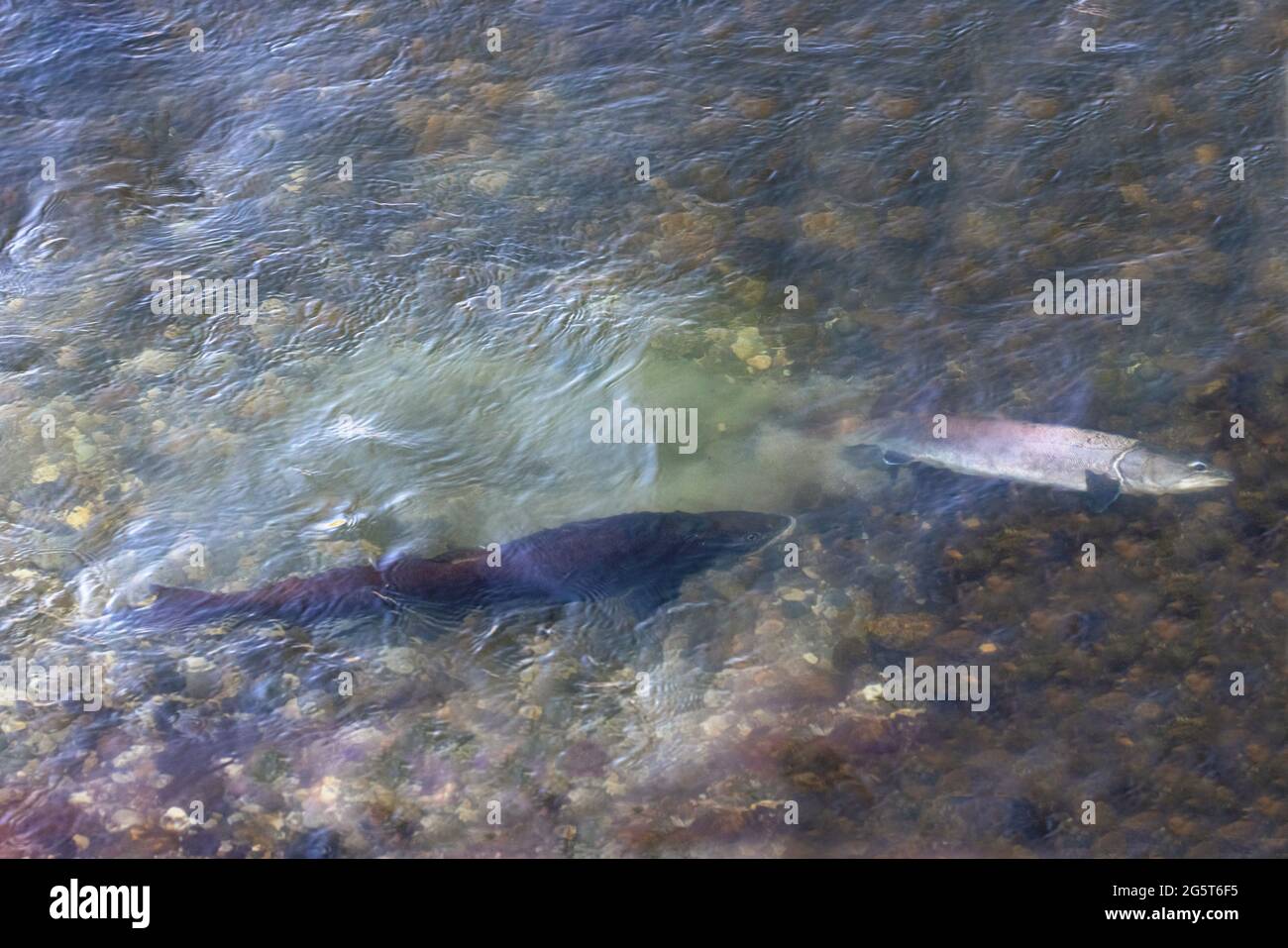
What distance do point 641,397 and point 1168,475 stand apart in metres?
3.06

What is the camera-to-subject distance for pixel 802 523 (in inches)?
255

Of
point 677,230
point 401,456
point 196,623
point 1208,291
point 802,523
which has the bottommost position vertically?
point 196,623

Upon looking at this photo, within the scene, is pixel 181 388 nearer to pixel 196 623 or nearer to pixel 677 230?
pixel 196 623

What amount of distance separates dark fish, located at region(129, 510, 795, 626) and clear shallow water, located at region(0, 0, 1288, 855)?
0.16m

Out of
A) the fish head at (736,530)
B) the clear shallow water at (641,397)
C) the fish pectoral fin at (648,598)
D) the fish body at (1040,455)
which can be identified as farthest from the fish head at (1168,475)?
the fish pectoral fin at (648,598)

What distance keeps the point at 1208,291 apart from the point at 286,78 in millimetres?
7231

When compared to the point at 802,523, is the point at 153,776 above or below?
below

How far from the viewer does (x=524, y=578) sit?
6.26m

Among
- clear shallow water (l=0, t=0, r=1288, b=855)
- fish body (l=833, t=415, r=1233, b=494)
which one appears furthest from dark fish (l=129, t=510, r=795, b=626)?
fish body (l=833, t=415, r=1233, b=494)

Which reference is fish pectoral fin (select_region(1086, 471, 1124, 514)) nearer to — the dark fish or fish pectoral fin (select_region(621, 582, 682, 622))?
the dark fish

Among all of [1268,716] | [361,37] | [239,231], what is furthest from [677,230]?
[1268,716]

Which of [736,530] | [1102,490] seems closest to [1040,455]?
[1102,490]

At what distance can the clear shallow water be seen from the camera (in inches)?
213

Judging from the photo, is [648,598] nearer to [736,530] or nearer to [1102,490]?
[736,530]
